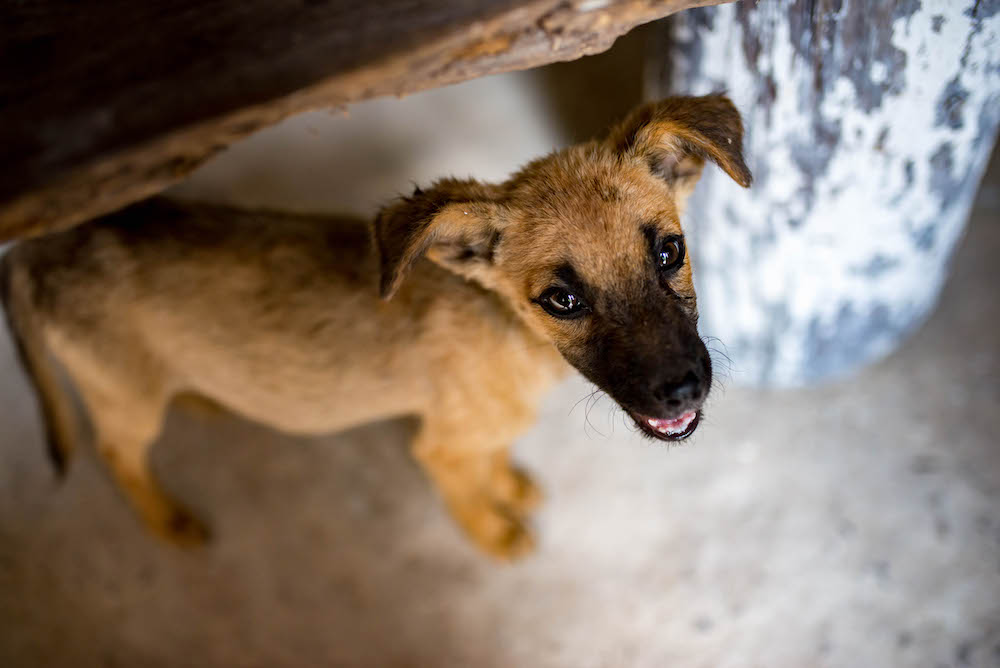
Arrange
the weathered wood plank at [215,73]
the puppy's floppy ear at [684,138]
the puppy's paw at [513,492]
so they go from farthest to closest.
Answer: the puppy's paw at [513,492] < the puppy's floppy ear at [684,138] < the weathered wood plank at [215,73]

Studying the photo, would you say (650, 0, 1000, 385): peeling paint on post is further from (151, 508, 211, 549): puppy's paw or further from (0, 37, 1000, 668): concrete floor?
(151, 508, 211, 549): puppy's paw

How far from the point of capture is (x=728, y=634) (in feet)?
10.2

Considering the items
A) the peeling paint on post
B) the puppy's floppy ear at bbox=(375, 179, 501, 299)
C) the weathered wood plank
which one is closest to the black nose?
the puppy's floppy ear at bbox=(375, 179, 501, 299)

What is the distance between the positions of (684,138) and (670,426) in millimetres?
889

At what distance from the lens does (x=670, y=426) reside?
233 cm

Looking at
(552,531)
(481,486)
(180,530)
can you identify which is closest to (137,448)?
(180,530)

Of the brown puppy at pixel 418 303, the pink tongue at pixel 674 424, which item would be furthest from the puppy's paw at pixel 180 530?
the pink tongue at pixel 674 424

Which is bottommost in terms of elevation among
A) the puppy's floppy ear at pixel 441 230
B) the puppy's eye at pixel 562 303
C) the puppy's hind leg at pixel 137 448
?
the puppy's hind leg at pixel 137 448

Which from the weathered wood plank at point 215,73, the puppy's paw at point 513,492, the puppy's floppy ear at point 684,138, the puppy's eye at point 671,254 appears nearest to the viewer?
the weathered wood plank at point 215,73

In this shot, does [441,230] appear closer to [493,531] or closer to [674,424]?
[674,424]

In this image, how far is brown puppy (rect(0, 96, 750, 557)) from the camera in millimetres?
2215

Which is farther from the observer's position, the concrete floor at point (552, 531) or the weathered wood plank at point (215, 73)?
the concrete floor at point (552, 531)

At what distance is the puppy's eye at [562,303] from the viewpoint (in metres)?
2.30

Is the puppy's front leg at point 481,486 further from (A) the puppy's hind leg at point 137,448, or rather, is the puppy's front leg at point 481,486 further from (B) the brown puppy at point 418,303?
(A) the puppy's hind leg at point 137,448
